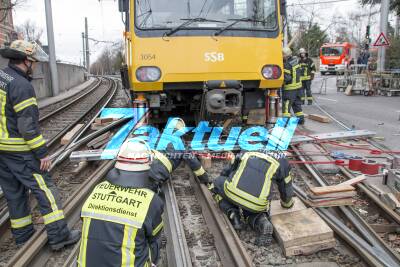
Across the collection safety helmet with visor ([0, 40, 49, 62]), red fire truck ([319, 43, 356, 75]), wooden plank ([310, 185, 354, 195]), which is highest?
red fire truck ([319, 43, 356, 75])

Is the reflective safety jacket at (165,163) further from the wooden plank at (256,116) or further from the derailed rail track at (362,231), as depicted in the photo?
the wooden plank at (256,116)

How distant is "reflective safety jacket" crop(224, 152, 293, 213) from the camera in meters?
4.12

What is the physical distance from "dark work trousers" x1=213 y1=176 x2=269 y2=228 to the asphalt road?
4.69m

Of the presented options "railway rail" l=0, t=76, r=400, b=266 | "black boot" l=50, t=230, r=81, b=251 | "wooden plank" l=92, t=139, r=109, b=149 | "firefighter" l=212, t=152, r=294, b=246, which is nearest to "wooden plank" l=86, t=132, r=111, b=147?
"wooden plank" l=92, t=139, r=109, b=149

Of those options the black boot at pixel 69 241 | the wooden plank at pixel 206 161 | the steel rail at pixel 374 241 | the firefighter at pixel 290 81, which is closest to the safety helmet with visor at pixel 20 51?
the black boot at pixel 69 241

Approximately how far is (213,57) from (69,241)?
3620mm

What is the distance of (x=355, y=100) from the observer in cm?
1583

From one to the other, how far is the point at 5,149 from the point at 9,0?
1971 centimetres

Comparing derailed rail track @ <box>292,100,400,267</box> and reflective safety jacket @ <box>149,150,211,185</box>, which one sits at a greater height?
reflective safety jacket @ <box>149,150,211,185</box>

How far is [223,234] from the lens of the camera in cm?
404

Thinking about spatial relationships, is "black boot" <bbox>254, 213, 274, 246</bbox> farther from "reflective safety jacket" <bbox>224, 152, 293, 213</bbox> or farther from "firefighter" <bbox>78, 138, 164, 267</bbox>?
"firefighter" <bbox>78, 138, 164, 267</bbox>

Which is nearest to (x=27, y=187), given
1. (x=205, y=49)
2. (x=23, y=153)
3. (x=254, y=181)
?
(x=23, y=153)

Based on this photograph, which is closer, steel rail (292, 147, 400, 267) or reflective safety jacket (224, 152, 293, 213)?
steel rail (292, 147, 400, 267)

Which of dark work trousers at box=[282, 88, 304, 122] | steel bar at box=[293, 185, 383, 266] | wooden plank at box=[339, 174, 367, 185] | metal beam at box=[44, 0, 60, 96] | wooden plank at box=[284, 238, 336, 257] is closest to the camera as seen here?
steel bar at box=[293, 185, 383, 266]
